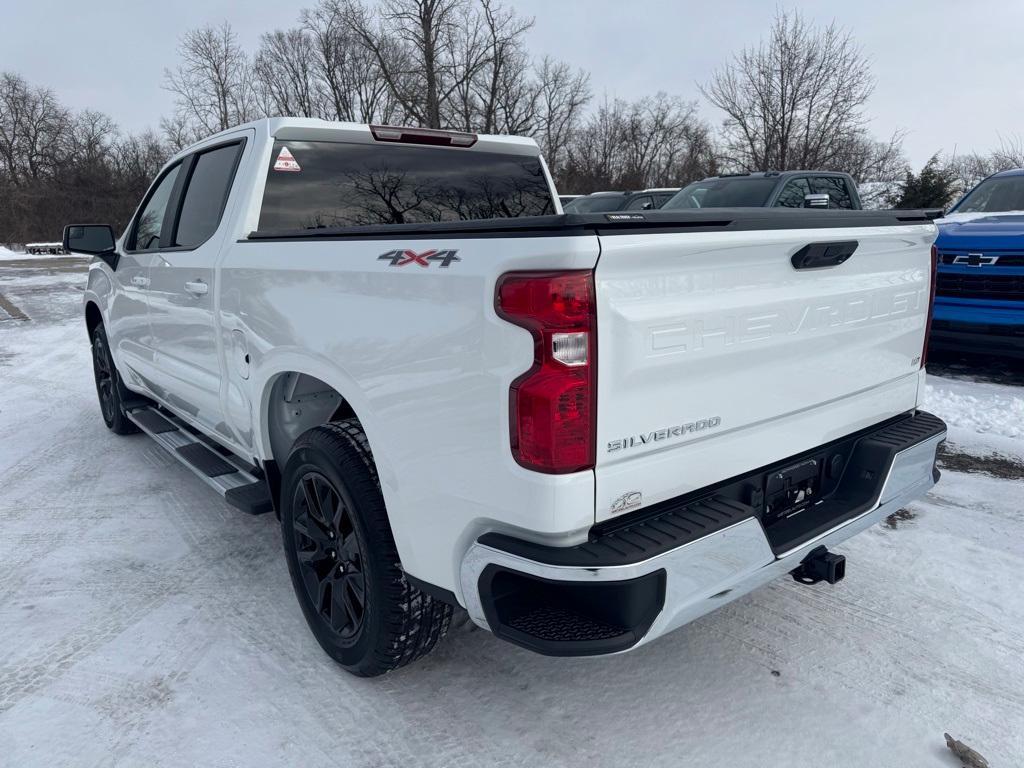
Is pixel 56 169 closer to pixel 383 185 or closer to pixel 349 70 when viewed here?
pixel 349 70

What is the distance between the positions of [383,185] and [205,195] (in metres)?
0.99

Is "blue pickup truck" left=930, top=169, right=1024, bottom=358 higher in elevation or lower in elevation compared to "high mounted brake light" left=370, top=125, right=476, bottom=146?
lower

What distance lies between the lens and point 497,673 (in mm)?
2748

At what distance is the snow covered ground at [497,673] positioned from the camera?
2.36 meters

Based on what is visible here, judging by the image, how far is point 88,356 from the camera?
29.9 ft

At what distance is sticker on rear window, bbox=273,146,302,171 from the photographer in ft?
11.1

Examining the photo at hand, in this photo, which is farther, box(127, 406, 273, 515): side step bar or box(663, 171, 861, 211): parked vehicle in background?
box(663, 171, 861, 211): parked vehicle in background

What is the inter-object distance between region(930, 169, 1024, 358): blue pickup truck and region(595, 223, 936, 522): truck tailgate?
4.48 metres

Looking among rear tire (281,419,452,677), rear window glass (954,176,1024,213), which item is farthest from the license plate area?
rear window glass (954,176,1024,213)

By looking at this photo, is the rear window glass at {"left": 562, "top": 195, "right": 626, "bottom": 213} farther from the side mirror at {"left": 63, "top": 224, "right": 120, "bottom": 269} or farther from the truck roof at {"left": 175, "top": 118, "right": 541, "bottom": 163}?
the truck roof at {"left": 175, "top": 118, "right": 541, "bottom": 163}

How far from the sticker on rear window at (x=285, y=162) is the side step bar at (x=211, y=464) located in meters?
1.42

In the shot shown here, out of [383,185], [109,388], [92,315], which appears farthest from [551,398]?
[92,315]

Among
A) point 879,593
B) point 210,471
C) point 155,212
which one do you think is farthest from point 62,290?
point 879,593

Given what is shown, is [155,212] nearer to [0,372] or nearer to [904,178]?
[0,372]
